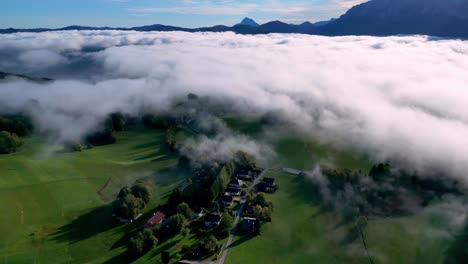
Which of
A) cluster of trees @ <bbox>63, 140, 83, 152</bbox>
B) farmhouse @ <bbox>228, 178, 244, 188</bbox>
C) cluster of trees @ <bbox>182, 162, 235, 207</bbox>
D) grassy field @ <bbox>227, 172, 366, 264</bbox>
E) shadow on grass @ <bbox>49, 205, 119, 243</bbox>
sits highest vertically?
cluster of trees @ <bbox>63, 140, 83, 152</bbox>

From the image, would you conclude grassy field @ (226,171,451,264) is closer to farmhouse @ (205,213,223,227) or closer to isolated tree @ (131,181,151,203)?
farmhouse @ (205,213,223,227)

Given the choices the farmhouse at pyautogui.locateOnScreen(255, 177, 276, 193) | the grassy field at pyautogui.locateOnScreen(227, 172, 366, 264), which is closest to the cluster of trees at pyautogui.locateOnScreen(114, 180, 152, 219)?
the grassy field at pyautogui.locateOnScreen(227, 172, 366, 264)

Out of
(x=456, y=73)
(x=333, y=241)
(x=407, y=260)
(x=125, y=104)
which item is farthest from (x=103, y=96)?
(x=456, y=73)

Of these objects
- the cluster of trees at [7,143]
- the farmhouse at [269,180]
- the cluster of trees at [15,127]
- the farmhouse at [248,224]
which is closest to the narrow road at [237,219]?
the farmhouse at [248,224]

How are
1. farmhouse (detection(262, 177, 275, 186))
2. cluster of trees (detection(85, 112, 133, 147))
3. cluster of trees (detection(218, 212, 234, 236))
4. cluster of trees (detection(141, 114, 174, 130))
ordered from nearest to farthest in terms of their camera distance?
cluster of trees (detection(218, 212, 234, 236)), farmhouse (detection(262, 177, 275, 186)), cluster of trees (detection(85, 112, 133, 147)), cluster of trees (detection(141, 114, 174, 130))

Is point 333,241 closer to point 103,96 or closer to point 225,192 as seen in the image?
point 225,192

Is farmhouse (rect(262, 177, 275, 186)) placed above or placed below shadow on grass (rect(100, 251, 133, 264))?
above
